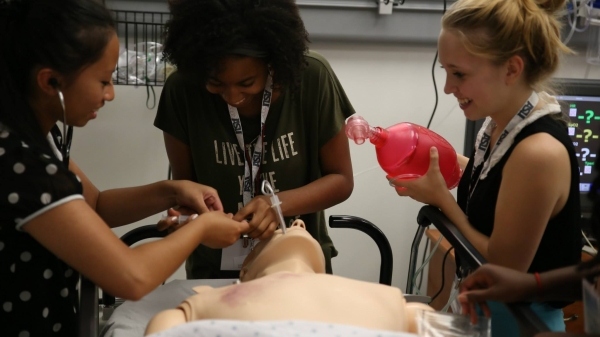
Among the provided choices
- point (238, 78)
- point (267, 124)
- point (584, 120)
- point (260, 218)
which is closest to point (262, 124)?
point (267, 124)

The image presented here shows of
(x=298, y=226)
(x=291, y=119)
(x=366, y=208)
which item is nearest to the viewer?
(x=298, y=226)

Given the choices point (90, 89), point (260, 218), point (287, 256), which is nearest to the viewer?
point (90, 89)

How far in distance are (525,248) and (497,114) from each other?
0.31 metres

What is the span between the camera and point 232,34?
1300 mm

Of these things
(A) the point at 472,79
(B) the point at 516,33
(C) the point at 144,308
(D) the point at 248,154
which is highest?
(B) the point at 516,33

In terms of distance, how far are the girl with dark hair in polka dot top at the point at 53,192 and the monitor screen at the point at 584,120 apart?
1.44 m

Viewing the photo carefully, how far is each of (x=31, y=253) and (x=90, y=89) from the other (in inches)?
13.1

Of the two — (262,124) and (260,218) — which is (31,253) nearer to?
(260,218)

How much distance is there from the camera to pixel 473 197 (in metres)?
1.30

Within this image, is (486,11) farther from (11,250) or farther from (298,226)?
(11,250)

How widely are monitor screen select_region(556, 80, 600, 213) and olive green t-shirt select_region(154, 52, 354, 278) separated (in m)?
0.99

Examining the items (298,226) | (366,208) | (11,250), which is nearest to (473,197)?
(298,226)

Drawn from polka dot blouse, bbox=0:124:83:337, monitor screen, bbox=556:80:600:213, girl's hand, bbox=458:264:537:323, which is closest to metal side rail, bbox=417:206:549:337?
girl's hand, bbox=458:264:537:323

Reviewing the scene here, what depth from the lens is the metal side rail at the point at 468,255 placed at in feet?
3.10
